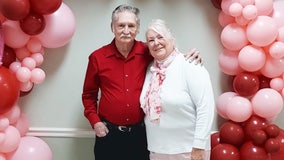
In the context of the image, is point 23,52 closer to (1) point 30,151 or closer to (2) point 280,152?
(1) point 30,151

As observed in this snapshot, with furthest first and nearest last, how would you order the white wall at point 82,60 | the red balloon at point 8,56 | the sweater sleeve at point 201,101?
1. the white wall at point 82,60
2. the red balloon at point 8,56
3. the sweater sleeve at point 201,101

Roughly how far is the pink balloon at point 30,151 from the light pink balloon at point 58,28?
24.3 inches

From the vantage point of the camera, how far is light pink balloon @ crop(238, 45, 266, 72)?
2604mm

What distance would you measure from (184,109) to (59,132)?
113 centimetres

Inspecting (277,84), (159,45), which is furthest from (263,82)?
(159,45)

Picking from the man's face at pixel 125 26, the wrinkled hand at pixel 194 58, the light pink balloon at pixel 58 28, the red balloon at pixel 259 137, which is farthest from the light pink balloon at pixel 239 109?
the light pink balloon at pixel 58 28

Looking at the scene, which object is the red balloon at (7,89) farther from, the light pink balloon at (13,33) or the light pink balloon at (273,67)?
the light pink balloon at (273,67)

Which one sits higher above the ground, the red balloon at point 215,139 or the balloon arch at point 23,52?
the balloon arch at point 23,52

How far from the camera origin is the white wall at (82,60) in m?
2.97

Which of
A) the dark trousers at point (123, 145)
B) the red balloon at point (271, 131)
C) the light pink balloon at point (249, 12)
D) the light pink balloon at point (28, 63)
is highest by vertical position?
the light pink balloon at point (249, 12)

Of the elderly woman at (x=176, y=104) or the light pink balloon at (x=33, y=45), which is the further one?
the light pink balloon at (x=33, y=45)

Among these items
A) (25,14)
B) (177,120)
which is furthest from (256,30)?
(25,14)

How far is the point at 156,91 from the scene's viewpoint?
2.38m

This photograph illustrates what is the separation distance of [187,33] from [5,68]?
1.22 meters
